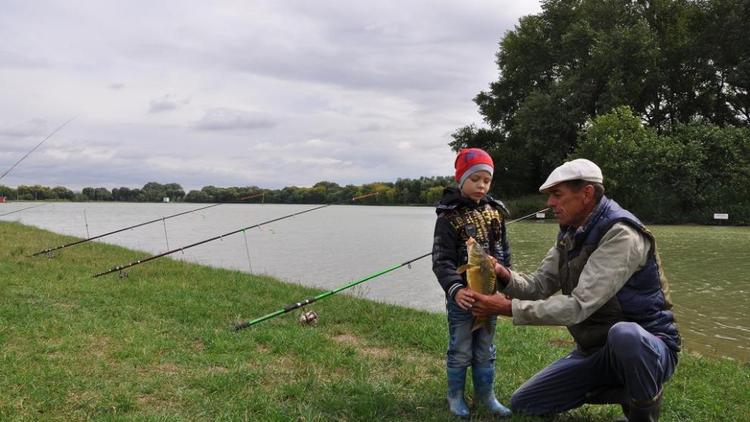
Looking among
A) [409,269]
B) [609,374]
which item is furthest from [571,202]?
[409,269]

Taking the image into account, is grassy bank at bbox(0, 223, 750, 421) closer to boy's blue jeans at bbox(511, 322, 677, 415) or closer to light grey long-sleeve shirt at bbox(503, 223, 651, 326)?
boy's blue jeans at bbox(511, 322, 677, 415)

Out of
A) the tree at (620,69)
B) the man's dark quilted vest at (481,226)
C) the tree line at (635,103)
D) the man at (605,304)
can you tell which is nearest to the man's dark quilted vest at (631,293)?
the man at (605,304)

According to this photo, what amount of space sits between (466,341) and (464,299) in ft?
1.35

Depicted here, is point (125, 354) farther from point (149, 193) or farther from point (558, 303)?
point (149, 193)

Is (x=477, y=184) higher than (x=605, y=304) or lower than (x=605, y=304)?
higher

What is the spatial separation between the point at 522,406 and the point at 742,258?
14.1 meters

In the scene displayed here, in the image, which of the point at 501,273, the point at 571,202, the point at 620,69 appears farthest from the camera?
the point at 620,69

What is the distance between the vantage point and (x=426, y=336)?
5375 mm

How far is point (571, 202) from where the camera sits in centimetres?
304

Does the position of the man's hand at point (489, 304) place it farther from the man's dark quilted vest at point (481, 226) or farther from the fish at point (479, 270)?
the man's dark quilted vest at point (481, 226)

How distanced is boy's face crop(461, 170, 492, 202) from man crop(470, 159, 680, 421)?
440 millimetres

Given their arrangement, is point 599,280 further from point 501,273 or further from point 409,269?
point 409,269

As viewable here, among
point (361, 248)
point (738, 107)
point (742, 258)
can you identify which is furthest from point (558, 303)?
point (738, 107)

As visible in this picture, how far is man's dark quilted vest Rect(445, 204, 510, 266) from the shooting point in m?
3.45
